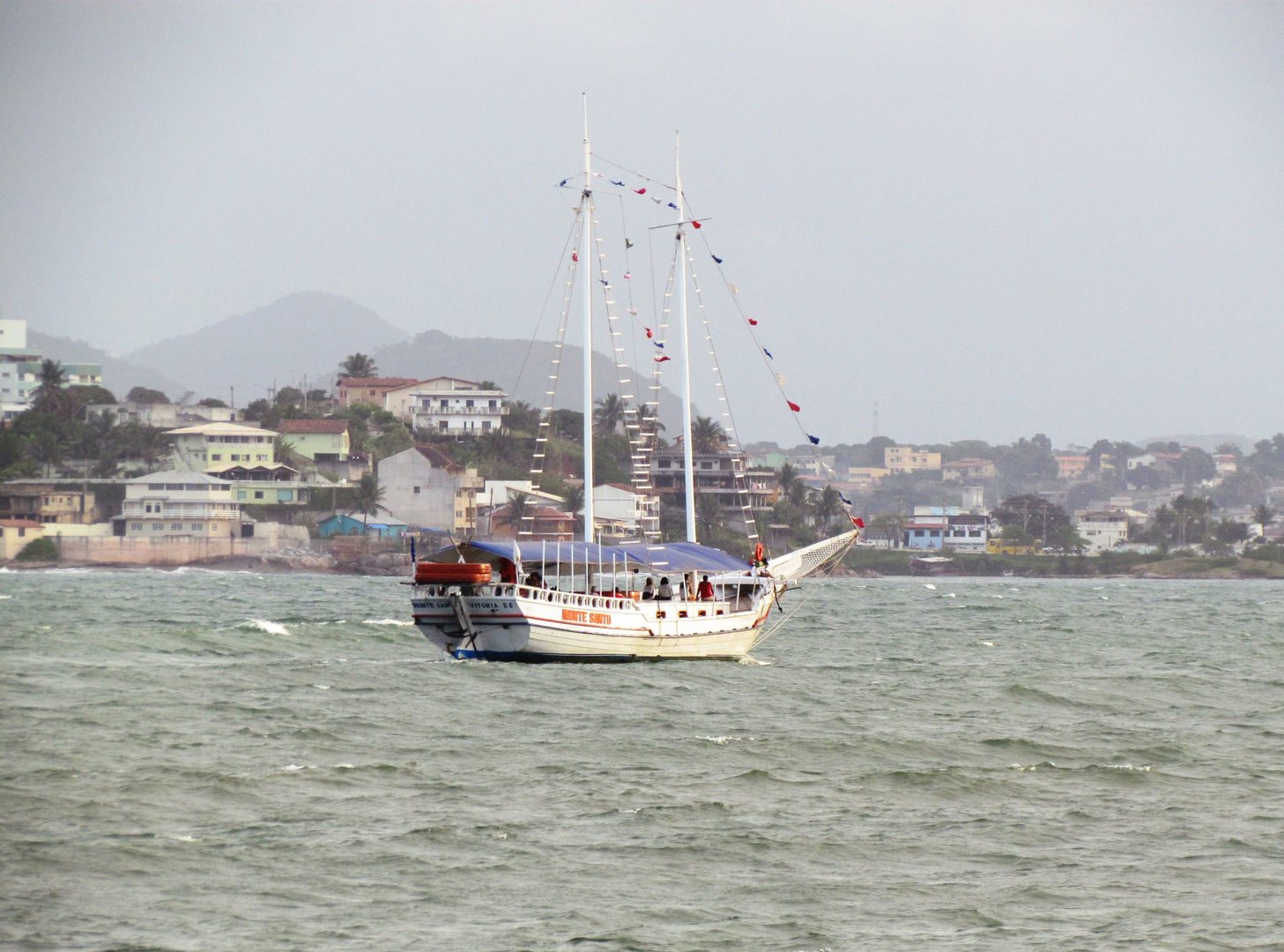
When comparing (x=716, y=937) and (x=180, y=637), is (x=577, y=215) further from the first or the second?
(x=716, y=937)

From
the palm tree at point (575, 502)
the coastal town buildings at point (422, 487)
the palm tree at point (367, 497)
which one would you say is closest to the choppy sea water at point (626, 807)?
the palm tree at point (367, 497)

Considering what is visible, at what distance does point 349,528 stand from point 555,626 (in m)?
140

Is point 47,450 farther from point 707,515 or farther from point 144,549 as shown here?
point 707,515

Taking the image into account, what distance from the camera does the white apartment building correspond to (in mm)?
170625

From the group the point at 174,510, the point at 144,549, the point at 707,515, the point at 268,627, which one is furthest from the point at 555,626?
the point at 707,515

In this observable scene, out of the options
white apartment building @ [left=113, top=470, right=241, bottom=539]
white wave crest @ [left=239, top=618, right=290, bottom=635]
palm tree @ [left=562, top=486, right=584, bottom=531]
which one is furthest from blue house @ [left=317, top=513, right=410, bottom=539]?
white wave crest @ [left=239, top=618, right=290, bottom=635]

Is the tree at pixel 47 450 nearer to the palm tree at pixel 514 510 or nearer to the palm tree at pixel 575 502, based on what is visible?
the palm tree at pixel 514 510

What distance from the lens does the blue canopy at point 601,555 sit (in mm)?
45969

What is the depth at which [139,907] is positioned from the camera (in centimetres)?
1725

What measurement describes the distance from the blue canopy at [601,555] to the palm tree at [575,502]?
13244 cm

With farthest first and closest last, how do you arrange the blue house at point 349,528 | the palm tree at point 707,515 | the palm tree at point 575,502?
the palm tree at point 707,515
the palm tree at point 575,502
the blue house at point 349,528

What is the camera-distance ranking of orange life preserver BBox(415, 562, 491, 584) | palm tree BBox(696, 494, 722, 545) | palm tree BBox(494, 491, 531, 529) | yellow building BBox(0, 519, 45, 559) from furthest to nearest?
palm tree BBox(696, 494, 722, 545), yellow building BBox(0, 519, 45, 559), palm tree BBox(494, 491, 531, 529), orange life preserver BBox(415, 562, 491, 584)

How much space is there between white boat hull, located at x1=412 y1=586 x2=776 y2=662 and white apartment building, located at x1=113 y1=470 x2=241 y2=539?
13120cm

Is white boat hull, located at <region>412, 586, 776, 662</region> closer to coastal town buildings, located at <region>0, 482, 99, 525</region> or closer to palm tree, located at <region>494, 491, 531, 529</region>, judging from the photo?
palm tree, located at <region>494, 491, 531, 529</region>
